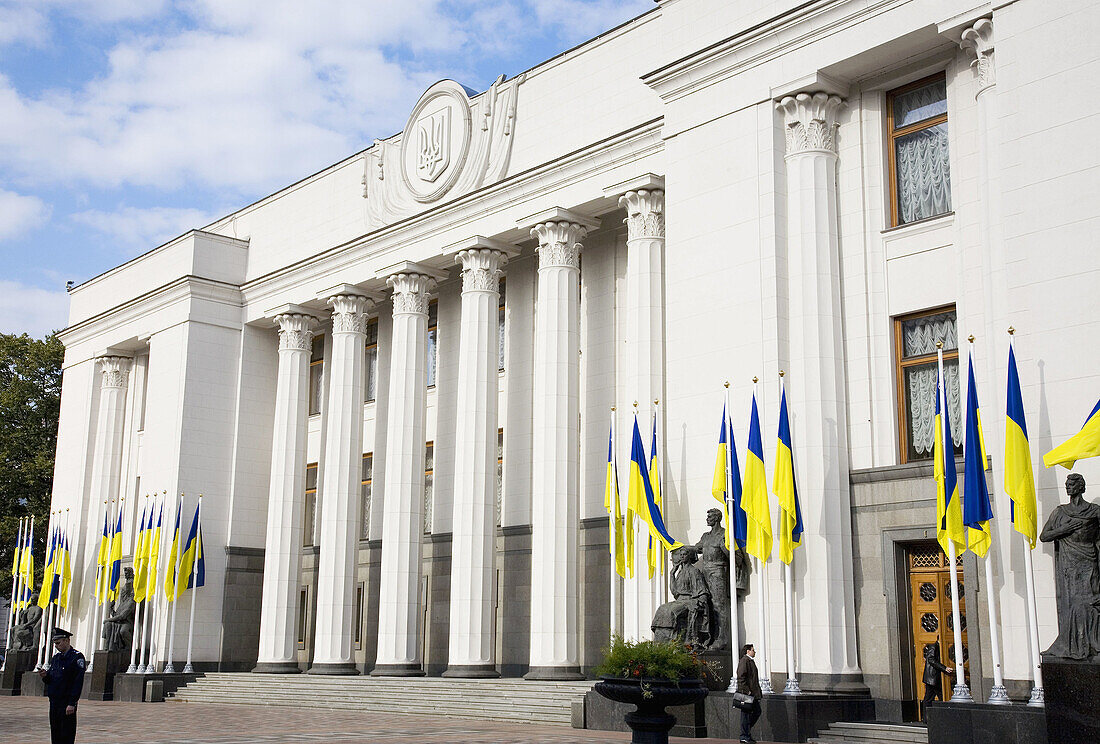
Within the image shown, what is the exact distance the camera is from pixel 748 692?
57.7 ft

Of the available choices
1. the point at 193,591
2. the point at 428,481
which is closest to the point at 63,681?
the point at 428,481

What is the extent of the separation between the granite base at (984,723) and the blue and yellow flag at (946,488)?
Result: 2.34 metres

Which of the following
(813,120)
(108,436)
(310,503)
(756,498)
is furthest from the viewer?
(108,436)

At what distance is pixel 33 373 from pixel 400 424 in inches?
1090

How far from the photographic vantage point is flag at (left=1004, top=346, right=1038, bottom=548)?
52.9 ft

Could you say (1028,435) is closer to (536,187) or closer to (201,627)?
(536,187)

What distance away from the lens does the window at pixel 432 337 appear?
1304 inches

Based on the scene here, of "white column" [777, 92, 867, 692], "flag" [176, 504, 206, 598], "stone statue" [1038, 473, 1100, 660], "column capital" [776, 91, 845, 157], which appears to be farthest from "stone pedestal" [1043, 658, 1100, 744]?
"flag" [176, 504, 206, 598]

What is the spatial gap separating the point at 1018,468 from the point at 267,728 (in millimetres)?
13616

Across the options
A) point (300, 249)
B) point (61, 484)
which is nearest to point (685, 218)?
point (300, 249)

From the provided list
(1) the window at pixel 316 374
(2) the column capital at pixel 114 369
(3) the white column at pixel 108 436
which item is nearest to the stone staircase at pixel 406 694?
(1) the window at pixel 316 374

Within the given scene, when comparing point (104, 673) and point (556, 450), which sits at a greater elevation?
point (556, 450)

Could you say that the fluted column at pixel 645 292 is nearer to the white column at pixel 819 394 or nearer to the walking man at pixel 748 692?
the white column at pixel 819 394

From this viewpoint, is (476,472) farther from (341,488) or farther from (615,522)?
(341,488)
